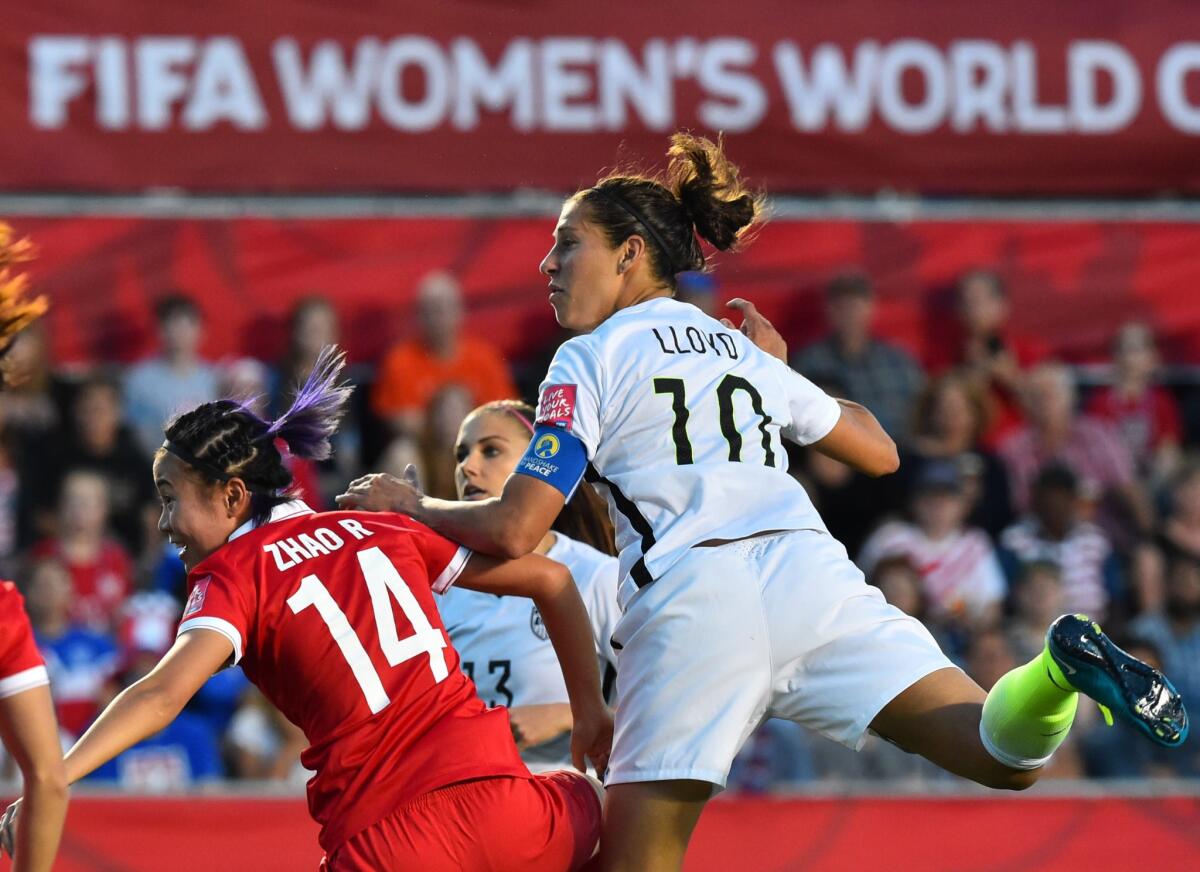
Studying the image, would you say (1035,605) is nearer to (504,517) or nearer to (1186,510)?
(1186,510)

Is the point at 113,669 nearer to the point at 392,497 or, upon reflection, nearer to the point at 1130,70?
the point at 392,497

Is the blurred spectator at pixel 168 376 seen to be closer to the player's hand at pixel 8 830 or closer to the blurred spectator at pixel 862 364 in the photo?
the blurred spectator at pixel 862 364

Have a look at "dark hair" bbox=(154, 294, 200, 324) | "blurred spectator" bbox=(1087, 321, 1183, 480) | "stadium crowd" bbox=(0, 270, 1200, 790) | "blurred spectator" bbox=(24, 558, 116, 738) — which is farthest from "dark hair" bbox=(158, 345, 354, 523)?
"blurred spectator" bbox=(1087, 321, 1183, 480)

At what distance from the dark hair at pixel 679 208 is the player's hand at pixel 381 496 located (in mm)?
748

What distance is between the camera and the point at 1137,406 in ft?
30.6

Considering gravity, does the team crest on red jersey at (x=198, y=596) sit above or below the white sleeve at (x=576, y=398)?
below

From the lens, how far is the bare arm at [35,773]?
324 centimetres

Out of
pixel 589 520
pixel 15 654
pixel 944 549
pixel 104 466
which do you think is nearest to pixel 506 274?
pixel 104 466

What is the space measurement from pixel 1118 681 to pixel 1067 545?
5118mm

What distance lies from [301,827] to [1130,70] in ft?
20.2

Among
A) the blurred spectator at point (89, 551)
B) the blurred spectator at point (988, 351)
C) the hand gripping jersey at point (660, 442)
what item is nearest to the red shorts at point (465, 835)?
the hand gripping jersey at point (660, 442)

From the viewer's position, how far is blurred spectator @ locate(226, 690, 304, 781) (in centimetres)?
777

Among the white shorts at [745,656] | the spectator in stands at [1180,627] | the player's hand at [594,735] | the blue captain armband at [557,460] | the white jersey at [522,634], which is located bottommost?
the spectator in stands at [1180,627]

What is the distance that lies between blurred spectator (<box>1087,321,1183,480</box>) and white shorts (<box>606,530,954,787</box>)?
5541mm
